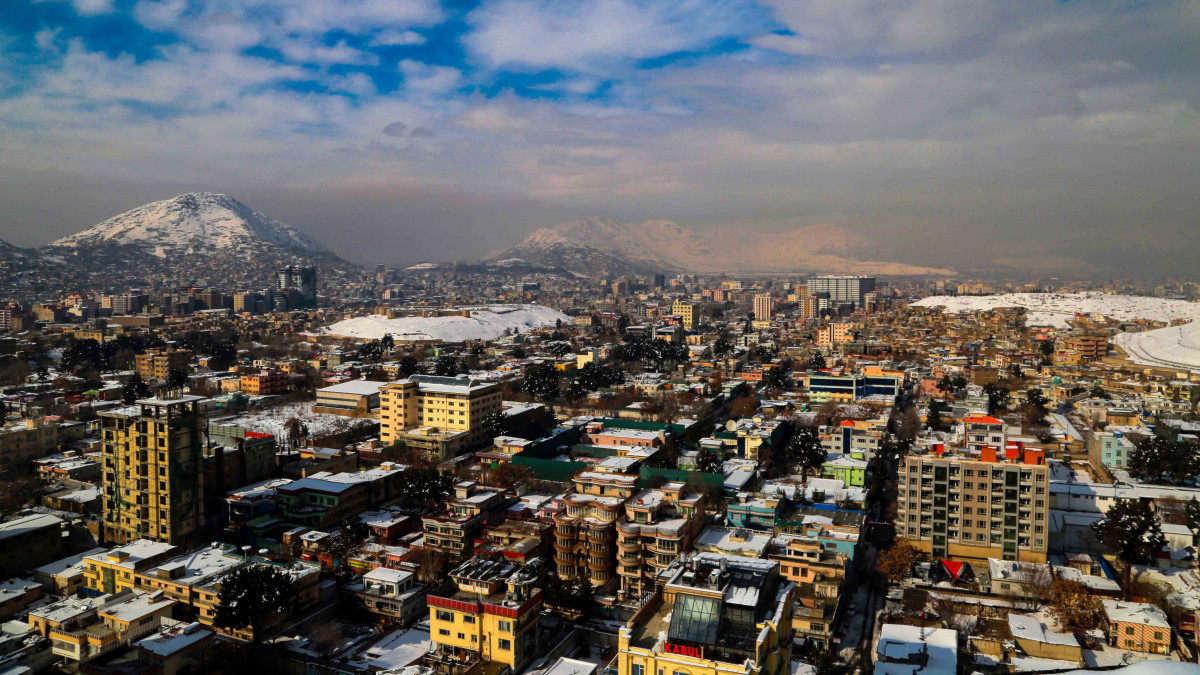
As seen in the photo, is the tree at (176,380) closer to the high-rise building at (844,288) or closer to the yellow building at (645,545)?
the yellow building at (645,545)

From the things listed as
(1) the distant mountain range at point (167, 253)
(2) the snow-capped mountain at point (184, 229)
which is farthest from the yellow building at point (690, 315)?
(2) the snow-capped mountain at point (184, 229)

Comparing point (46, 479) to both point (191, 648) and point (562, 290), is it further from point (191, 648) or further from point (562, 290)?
point (562, 290)

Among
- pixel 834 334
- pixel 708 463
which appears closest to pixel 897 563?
pixel 708 463

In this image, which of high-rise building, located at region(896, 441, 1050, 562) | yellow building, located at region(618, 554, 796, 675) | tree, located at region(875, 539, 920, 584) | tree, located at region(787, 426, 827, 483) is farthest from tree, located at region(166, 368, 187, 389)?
yellow building, located at region(618, 554, 796, 675)

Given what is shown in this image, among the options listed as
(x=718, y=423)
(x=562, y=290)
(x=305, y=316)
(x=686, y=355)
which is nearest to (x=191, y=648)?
(x=718, y=423)

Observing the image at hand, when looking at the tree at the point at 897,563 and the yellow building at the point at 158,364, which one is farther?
the yellow building at the point at 158,364
